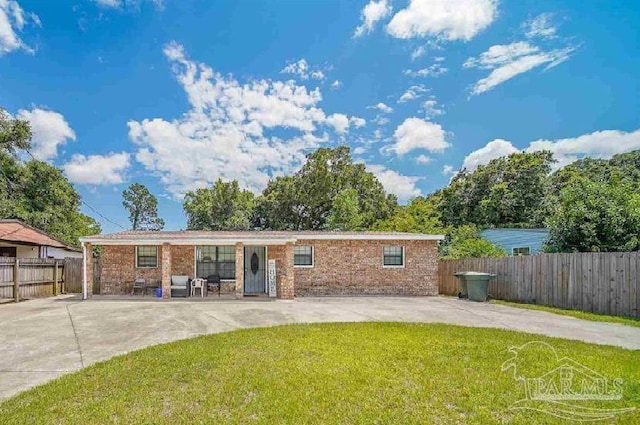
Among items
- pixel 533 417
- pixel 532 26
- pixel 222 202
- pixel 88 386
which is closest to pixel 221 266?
pixel 88 386

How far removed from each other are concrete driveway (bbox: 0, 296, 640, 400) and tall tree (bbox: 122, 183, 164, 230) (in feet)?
101

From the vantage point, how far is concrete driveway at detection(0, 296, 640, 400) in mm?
6004

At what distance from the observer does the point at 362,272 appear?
1540cm

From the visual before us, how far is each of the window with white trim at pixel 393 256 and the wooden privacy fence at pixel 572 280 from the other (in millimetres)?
2840

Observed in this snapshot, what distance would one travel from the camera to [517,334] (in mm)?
7289

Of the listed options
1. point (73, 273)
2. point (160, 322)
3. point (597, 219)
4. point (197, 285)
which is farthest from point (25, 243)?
point (597, 219)

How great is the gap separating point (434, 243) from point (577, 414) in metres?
12.2

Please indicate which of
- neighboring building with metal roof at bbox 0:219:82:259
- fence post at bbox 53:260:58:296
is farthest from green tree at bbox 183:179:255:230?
fence post at bbox 53:260:58:296

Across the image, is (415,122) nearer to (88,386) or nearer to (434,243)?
(434,243)

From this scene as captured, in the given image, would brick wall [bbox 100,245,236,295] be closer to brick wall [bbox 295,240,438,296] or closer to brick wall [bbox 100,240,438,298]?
brick wall [bbox 100,240,438,298]

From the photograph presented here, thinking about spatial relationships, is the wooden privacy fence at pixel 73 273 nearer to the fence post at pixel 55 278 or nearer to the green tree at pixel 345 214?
the fence post at pixel 55 278

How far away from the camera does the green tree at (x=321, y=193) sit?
30.3 metres
